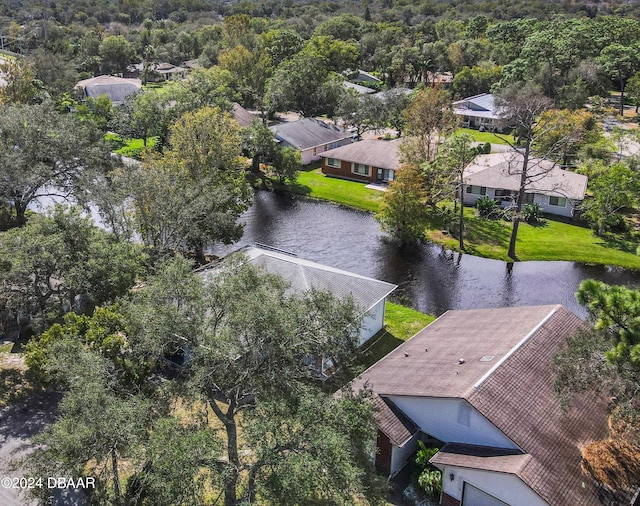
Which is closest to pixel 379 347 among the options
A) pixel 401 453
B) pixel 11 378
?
pixel 401 453

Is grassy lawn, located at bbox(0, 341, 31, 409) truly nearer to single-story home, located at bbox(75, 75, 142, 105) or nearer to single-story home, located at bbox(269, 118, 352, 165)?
single-story home, located at bbox(269, 118, 352, 165)

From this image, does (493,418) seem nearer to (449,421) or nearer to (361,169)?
(449,421)

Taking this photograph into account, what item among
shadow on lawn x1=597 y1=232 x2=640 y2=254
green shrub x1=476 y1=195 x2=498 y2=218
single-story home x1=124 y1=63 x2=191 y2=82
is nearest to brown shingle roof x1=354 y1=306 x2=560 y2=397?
shadow on lawn x1=597 y1=232 x2=640 y2=254

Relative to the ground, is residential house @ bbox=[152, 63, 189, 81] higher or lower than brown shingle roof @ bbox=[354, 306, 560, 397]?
lower

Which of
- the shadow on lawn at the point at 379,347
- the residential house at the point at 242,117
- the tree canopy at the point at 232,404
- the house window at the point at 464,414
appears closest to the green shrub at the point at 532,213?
the shadow on lawn at the point at 379,347

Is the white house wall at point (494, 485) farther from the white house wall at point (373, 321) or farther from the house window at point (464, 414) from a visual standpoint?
the white house wall at point (373, 321)

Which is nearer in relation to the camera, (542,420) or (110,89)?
(542,420)

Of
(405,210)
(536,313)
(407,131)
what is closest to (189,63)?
(407,131)
